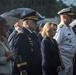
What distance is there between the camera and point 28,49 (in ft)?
24.5

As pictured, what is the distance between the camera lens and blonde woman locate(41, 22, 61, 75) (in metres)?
8.09

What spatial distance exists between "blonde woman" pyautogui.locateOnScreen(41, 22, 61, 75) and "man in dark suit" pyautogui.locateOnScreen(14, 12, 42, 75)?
303mm

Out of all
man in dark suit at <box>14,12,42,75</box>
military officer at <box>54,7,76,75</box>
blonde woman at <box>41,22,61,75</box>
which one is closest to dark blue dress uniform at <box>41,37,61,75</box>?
blonde woman at <box>41,22,61,75</box>

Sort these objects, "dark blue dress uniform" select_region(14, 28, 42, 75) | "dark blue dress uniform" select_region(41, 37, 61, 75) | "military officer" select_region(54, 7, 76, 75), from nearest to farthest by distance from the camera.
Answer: "dark blue dress uniform" select_region(14, 28, 42, 75) < "dark blue dress uniform" select_region(41, 37, 61, 75) < "military officer" select_region(54, 7, 76, 75)

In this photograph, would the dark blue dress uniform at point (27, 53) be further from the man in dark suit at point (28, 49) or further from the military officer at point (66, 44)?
the military officer at point (66, 44)

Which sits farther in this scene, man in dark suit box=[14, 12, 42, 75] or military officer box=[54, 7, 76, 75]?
military officer box=[54, 7, 76, 75]

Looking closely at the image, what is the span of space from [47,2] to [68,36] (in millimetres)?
34232

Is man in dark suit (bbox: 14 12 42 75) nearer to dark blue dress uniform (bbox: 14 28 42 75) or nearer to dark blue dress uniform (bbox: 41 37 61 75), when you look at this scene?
dark blue dress uniform (bbox: 14 28 42 75)

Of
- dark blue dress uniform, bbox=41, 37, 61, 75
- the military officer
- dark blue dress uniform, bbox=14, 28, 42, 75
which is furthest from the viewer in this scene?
the military officer

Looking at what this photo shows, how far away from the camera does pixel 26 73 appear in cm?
734

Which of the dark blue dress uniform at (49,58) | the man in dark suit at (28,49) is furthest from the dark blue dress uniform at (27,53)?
the dark blue dress uniform at (49,58)

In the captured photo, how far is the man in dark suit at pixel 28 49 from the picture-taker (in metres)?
7.31

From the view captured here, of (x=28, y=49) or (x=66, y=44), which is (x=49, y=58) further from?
(x=66, y=44)

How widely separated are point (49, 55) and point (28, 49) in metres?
0.76
